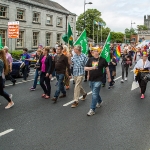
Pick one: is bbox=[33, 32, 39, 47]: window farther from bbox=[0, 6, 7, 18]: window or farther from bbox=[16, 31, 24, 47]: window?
bbox=[0, 6, 7, 18]: window

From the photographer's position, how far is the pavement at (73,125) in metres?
4.61

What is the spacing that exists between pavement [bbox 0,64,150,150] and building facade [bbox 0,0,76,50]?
23731 mm

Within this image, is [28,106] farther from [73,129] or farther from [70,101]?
[73,129]

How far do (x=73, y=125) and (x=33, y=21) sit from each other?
30.4 metres

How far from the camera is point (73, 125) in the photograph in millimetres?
5688

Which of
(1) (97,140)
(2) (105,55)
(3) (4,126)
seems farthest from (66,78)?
(1) (97,140)

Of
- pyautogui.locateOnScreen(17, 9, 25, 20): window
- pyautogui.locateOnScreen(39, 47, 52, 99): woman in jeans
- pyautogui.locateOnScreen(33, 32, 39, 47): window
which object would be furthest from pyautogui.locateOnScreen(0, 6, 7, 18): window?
pyautogui.locateOnScreen(39, 47, 52, 99): woman in jeans

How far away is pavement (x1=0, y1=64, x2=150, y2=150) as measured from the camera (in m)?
4.61

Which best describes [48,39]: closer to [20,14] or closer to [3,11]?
[20,14]

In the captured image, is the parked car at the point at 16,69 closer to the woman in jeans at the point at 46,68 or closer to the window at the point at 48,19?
the woman in jeans at the point at 46,68

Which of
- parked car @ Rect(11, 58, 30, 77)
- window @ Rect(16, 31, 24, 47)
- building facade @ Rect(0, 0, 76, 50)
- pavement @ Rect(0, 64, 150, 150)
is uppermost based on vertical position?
building facade @ Rect(0, 0, 76, 50)

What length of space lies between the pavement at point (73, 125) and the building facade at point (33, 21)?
77.9 feet

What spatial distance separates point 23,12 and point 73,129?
2971cm

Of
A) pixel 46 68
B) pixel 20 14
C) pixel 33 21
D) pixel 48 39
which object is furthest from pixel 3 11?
pixel 46 68
